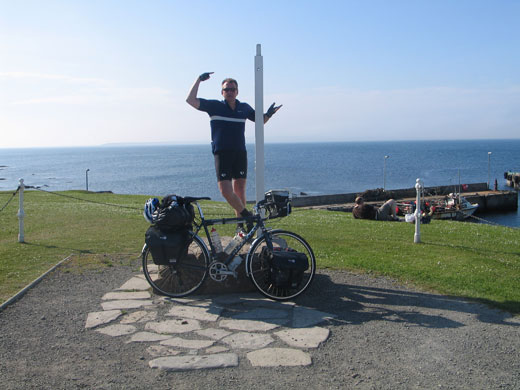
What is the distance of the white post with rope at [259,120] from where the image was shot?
684 centimetres

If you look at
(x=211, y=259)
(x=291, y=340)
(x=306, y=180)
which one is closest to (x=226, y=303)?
(x=211, y=259)

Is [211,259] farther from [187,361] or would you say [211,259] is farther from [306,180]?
[306,180]

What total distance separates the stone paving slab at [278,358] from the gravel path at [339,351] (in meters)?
0.07

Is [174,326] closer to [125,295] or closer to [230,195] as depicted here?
[125,295]

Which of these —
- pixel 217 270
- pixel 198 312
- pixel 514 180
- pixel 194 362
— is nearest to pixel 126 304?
pixel 198 312

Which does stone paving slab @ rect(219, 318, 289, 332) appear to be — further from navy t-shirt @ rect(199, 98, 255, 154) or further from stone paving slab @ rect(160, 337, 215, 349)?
navy t-shirt @ rect(199, 98, 255, 154)

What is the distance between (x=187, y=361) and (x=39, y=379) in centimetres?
109

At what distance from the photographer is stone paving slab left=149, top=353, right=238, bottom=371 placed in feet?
12.6

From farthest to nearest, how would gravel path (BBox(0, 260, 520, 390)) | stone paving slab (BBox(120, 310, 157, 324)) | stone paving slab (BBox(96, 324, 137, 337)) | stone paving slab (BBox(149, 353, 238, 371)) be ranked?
stone paving slab (BBox(120, 310, 157, 324))
stone paving slab (BBox(96, 324, 137, 337))
stone paving slab (BBox(149, 353, 238, 371))
gravel path (BBox(0, 260, 520, 390))

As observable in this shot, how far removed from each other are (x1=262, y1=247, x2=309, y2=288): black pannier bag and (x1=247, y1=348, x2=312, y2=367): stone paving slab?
136cm

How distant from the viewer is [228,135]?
6531 millimetres

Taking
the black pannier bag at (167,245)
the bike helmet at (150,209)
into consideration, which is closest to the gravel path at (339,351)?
the black pannier bag at (167,245)

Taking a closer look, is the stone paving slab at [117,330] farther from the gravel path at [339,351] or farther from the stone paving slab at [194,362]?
the stone paving slab at [194,362]

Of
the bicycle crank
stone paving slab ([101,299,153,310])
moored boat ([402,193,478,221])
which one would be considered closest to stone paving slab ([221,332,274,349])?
the bicycle crank
